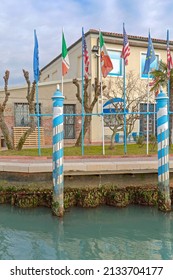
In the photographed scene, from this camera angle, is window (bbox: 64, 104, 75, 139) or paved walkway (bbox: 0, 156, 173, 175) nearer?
paved walkway (bbox: 0, 156, 173, 175)

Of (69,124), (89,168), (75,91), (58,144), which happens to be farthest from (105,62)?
(69,124)

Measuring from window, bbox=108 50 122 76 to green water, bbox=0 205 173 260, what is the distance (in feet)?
41.0

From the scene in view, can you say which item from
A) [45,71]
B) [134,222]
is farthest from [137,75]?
[134,222]

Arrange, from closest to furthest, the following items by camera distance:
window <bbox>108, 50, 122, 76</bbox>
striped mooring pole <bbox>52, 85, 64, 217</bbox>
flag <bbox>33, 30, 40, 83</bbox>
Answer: striped mooring pole <bbox>52, 85, 64, 217</bbox> → flag <bbox>33, 30, 40, 83</bbox> → window <bbox>108, 50, 122, 76</bbox>

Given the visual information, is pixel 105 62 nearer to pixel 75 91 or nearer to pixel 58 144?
pixel 58 144

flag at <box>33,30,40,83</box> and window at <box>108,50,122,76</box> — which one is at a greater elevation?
window at <box>108,50,122,76</box>

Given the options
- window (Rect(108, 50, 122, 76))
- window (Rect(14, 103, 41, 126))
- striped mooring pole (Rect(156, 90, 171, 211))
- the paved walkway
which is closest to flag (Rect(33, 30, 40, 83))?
the paved walkway

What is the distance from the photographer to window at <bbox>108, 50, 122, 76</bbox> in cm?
1781

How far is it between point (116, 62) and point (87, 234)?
14315mm

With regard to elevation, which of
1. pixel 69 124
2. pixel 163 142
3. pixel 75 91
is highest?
pixel 75 91

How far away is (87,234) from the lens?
5988 millimetres

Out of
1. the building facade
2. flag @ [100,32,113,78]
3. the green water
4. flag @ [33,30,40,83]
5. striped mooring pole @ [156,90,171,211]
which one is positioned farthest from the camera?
A: the building facade

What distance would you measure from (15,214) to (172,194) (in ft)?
14.8

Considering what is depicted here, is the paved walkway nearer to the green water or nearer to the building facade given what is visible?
the green water
